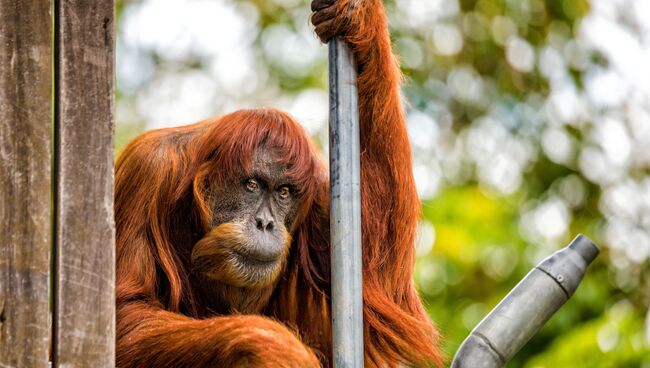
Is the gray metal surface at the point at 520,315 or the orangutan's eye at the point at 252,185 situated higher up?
the orangutan's eye at the point at 252,185

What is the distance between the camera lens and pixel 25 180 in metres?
2.38

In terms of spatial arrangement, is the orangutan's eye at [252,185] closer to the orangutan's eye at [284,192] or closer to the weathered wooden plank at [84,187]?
the orangutan's eye at [284,192]

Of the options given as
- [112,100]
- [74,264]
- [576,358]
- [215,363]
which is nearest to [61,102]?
[112,100]

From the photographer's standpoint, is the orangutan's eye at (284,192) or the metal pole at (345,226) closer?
the metal pole at (345,226)

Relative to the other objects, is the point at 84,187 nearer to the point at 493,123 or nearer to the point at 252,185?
the point at 252,185

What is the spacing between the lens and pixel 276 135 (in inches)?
149

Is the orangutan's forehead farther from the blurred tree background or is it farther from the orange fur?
the blurred tree background

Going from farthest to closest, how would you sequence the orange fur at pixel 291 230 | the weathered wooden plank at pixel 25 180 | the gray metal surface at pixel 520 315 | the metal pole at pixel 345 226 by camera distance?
the orange fur at pixel 291 230 < the gray metal surface at pixel 520 315 < the metal pole at pixel 345 226 < the weathered wooden plank at pixel 25 180

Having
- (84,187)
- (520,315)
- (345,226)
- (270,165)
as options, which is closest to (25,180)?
(84,187)

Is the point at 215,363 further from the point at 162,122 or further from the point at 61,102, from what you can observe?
the point at 162,122

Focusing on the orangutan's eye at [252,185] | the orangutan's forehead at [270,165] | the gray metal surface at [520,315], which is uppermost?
the orangutan's forehead at [270,165]

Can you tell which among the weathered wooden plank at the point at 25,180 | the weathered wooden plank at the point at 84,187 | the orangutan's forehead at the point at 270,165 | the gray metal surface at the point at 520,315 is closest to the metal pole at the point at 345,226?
the gray metal surface at the point at 520,315

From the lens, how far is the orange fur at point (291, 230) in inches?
132

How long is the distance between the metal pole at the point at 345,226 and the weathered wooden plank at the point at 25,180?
2.35 ft
